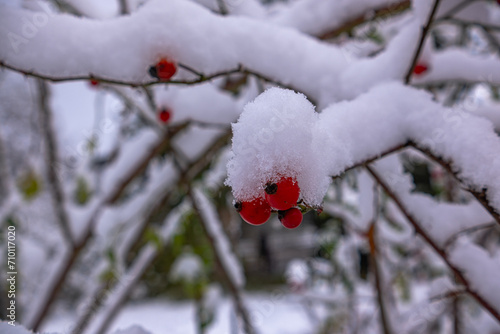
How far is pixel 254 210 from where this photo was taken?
539 millimetres

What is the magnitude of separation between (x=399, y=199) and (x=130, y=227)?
1654 mm

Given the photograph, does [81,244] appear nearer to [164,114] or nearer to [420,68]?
[164,114]

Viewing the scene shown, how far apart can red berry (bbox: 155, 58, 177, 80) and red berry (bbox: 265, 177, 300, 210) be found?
40 cm

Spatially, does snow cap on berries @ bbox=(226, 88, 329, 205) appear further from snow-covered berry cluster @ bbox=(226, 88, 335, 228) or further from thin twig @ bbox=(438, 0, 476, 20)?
thin twig @ bbox=(438, 0, 476, 20)

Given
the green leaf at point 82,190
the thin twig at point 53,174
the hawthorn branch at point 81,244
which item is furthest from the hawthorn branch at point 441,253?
the green leaf at point 82,190

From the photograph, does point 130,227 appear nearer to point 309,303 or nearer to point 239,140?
point 239,140

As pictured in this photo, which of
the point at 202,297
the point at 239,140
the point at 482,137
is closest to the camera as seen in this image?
the point at 239,140

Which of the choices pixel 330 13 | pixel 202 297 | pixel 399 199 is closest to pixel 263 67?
pixel 399 199

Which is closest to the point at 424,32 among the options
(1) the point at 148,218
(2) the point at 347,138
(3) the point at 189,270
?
(2) the point at 347,138

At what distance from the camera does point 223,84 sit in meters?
1.71

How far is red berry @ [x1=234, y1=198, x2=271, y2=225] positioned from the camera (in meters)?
0.53

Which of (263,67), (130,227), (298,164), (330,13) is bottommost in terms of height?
(298,164)

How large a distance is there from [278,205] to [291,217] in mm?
50

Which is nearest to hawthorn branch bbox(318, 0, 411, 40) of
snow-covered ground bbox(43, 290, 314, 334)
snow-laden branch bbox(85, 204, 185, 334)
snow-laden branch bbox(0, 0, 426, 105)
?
snow-laden branch bbox(0, 0, 426, 105)
